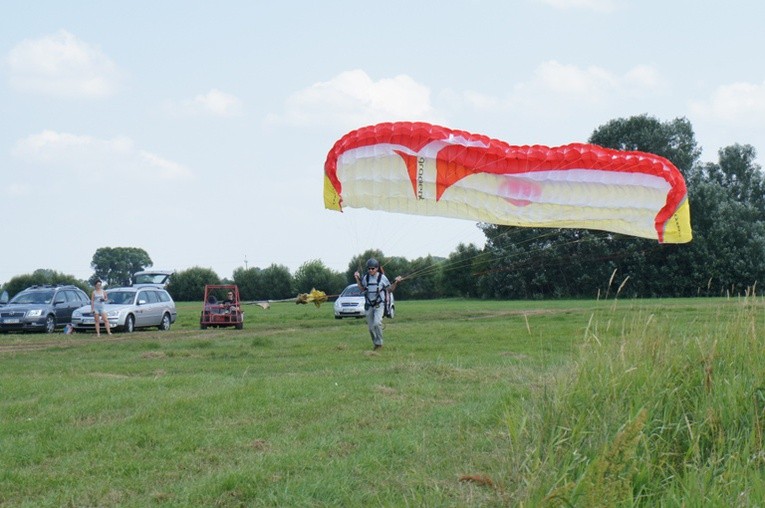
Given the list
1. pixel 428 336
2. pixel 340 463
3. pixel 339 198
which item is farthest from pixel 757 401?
pixel 428 336

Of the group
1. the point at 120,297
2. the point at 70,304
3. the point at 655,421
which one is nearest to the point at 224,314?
the point at 120,297

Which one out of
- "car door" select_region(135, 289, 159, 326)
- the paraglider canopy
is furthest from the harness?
"car door" select_region(135, 289, 159, 326)

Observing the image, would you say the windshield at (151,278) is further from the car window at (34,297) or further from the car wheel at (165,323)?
the car window at (34,297)

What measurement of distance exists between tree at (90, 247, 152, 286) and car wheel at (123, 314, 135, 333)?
100970 millimetres

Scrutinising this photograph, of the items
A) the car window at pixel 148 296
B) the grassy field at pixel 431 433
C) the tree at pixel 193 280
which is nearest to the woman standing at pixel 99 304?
the car window at pixel 148 296

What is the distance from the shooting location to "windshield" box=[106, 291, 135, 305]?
3006 centimetres

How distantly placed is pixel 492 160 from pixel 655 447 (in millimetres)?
10098

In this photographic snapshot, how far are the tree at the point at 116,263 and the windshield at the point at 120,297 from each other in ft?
328

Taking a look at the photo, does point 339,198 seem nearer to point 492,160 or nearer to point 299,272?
point 492,160

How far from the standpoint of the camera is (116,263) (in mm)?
130750

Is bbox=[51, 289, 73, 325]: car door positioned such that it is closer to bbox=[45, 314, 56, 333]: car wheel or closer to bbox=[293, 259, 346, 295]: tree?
bbox=[45, 314, 56, 333]: car wheel

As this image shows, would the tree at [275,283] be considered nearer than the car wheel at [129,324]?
No

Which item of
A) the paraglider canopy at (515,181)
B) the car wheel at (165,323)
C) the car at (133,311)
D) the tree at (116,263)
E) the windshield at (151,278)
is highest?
the tree at (116,263)

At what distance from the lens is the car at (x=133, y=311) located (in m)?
29.0
